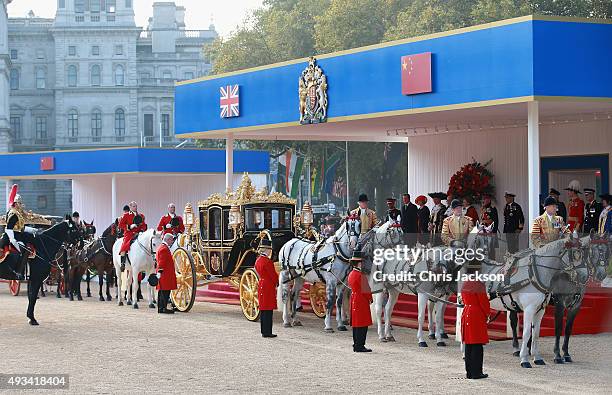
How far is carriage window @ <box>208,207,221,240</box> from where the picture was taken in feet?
73.3

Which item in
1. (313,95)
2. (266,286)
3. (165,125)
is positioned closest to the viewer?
(266,286)

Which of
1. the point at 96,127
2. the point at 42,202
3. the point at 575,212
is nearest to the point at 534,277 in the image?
the point at 575,212

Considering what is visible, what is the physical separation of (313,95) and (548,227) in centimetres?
872

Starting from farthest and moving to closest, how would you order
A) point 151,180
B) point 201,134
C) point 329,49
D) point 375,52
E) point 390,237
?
1. point 329,49
2. point 151,180
3. point 201,134
4. point 375,52
5. point 390,237

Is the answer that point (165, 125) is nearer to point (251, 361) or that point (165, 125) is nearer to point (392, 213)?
point (392, 213)

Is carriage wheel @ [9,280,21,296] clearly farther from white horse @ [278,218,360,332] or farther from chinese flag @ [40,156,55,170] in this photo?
chinese flag @ [40,156,55,170]

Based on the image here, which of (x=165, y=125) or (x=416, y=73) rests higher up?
(x=165, y=125)

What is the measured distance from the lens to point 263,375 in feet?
47.5

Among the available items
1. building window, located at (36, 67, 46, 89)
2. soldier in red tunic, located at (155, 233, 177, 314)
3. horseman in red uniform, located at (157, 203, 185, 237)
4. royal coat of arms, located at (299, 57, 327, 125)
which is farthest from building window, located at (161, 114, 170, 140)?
soldier in red tunic, located at (155, 233, 177, 314)

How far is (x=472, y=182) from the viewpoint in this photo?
25.1m

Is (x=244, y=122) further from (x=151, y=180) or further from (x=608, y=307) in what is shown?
(x=151, y=180)

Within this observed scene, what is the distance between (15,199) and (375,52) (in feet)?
23.9

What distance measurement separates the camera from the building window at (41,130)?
112 m

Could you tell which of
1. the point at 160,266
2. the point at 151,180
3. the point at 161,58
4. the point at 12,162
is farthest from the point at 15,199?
the point at 161,58
